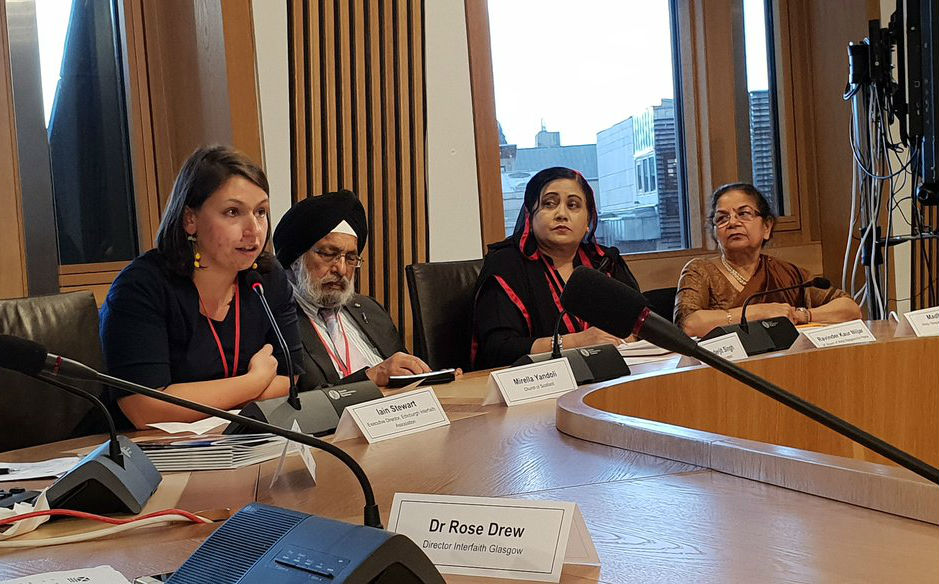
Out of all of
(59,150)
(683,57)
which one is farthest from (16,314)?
(683,57)

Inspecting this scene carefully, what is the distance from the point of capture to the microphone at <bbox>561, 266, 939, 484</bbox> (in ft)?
2.57

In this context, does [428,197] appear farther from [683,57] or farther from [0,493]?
[0,493]

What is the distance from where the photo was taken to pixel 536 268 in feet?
11.7

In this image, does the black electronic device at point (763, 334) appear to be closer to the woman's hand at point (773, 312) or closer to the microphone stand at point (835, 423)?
the woman's hand at point (773, 312)

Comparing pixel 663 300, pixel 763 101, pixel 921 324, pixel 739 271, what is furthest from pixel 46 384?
pixel 763 101

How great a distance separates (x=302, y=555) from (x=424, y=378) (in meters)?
1.79

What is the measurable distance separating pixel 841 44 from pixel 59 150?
3.69 m

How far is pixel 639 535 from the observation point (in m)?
0.97

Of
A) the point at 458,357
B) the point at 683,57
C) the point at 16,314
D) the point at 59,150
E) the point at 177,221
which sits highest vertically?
the point at 683,57

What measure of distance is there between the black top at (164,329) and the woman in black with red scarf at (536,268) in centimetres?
86

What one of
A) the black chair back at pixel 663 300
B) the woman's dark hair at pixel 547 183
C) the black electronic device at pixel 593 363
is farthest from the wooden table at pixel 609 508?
the black chair back at pixel 663 300

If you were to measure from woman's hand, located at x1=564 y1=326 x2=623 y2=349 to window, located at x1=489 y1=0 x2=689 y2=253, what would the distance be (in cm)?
156

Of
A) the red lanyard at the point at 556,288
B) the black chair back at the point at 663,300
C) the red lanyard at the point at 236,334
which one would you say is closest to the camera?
the red lanyard at the point at 236,334

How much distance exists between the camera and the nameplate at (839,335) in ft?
7.92
